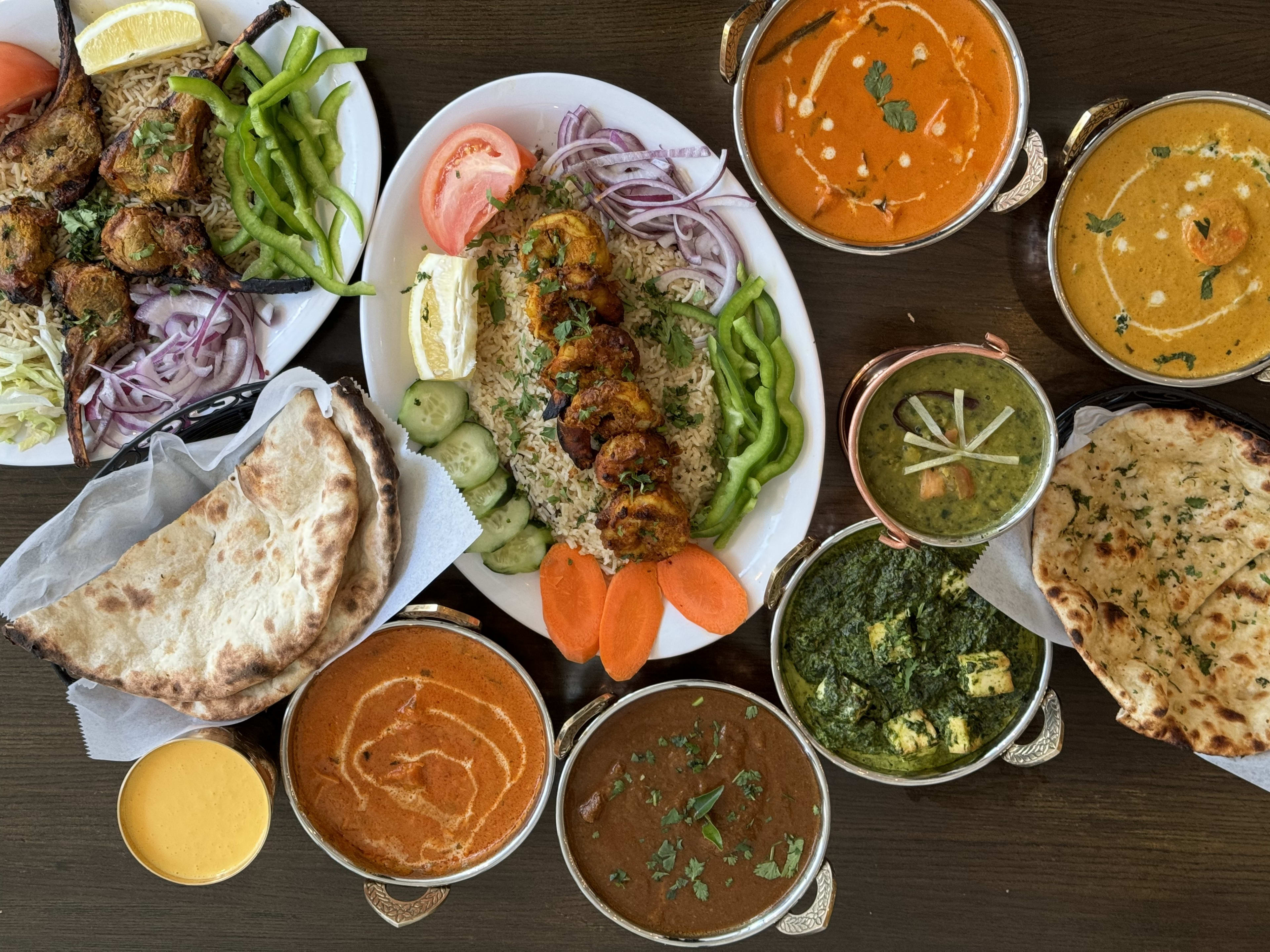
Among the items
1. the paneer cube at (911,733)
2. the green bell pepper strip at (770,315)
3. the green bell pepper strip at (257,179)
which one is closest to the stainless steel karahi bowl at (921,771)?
the paneer cube at (911,733)

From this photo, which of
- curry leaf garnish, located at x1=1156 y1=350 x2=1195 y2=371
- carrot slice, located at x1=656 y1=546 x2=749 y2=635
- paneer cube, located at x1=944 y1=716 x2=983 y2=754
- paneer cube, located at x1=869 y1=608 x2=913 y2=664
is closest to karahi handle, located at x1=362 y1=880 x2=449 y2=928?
carrot slice, located at x1=656 y1=546 x2=749 y2=635

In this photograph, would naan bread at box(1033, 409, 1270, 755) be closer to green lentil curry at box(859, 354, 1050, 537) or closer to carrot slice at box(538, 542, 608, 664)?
green lentil curry at box(859, 354, 1050, 537)

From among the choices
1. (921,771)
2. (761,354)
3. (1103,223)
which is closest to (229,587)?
(761,354)

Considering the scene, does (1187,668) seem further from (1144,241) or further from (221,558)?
(221,558)

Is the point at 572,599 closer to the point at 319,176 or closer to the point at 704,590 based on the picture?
the point at 704,590

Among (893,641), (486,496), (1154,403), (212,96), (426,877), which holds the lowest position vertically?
(426,877)

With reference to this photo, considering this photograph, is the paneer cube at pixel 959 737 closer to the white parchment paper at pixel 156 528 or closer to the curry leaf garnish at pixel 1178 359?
the curry leaf garnish at pixel 1178 359
